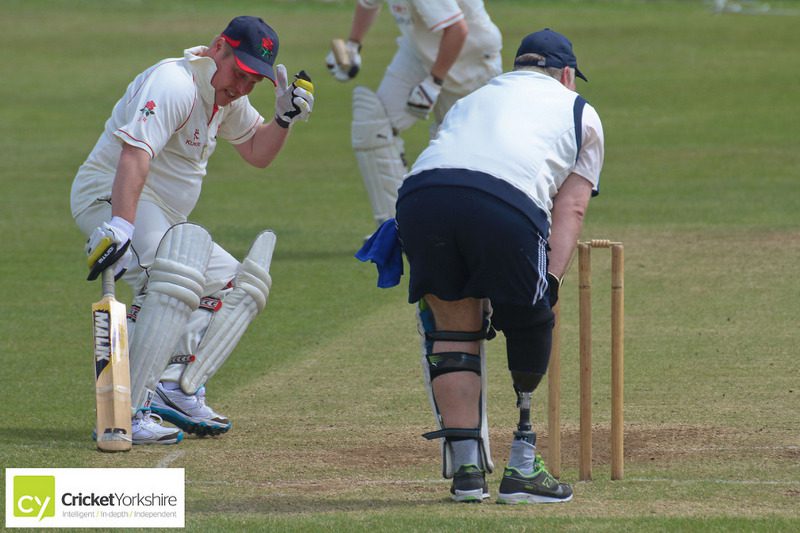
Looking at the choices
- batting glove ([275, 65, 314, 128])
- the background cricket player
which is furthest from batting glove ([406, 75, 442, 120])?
batting glove ([275, 65, 314, 128])

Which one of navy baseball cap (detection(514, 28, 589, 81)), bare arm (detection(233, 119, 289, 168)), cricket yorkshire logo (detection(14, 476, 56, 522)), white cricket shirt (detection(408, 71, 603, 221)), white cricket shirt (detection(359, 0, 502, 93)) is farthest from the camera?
white cricket shirt (detection(359, 0, 502, 93))

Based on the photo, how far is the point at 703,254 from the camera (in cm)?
1068

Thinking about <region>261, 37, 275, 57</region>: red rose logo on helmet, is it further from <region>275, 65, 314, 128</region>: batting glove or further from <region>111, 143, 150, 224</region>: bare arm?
<region>111, 143, 150, 224</region>: bare arm

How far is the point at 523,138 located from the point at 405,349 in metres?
3.29

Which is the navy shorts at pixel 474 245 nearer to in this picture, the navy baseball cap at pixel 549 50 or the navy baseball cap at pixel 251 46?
the navy baseball cap at pixel 549 50

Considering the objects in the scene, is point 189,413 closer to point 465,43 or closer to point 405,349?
point 405,349

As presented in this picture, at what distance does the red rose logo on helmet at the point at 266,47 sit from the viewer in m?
6.11

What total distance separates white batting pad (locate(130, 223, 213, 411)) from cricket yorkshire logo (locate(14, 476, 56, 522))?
98cm

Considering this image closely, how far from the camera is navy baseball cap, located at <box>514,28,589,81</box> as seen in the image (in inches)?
206

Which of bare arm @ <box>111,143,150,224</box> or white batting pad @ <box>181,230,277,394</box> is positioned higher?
bare arm @ <box>111,143,150,224</box>

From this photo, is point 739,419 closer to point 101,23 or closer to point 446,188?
point 446,188

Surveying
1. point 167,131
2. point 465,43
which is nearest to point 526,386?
point 167,131

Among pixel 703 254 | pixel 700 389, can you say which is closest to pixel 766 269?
pixel 703 254

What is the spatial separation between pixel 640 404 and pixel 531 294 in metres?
2.03
